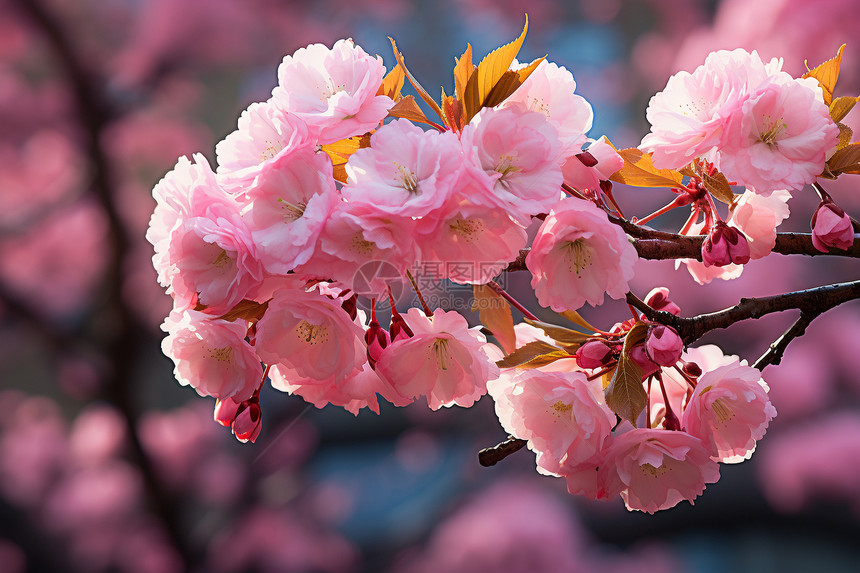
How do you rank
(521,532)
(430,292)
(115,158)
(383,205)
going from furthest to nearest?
(115,158) → (521,532) → (430,292) → (383,205)

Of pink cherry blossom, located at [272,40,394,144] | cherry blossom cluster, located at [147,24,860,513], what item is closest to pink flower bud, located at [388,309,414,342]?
cherry blossom cluster, located at [147,24,860,513]

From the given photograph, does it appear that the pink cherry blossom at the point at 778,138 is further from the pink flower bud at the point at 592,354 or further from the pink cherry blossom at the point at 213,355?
the pink cherry blossom at the point at 213,355

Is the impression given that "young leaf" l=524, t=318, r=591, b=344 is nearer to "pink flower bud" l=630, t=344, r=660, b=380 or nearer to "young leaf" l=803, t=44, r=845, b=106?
"pink flower bud" l=630, t=344, r=660, b=380

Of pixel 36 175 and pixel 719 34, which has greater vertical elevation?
pixel 719 34

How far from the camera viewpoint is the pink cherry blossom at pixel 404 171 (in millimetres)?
280

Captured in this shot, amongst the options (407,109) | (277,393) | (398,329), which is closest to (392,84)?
(407,109)

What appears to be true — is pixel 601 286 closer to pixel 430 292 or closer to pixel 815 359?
pixel 430 292

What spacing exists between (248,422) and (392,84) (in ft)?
0.70

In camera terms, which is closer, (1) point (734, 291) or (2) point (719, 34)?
(2) point (719, 34)

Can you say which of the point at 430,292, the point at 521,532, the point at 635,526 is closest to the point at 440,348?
the point at 430,292

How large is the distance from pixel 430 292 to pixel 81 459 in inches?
74.6

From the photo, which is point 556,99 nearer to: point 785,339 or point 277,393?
point 785,339

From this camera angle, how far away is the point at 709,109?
344mm

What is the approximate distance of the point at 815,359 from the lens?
179cm
